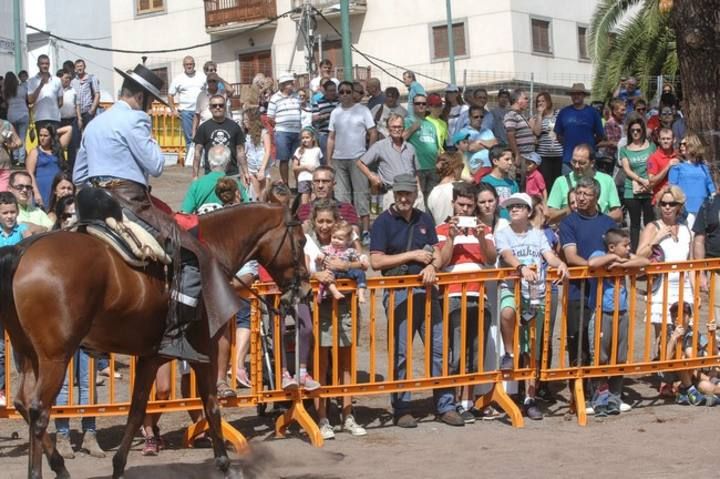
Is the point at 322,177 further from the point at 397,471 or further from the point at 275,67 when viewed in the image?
the point at 275,67

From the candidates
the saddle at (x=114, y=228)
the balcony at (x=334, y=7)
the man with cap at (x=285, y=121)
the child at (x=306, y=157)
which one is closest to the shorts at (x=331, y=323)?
the saddle at (x=114, y=228)

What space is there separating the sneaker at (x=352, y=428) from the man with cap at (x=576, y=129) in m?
8.20

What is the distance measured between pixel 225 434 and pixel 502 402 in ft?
8.08

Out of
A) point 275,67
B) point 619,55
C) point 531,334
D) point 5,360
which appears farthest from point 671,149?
point 275,67

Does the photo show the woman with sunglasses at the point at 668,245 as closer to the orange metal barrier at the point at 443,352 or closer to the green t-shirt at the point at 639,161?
the orange metal barrier at the point at 443,352

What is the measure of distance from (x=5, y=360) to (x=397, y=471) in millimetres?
3288

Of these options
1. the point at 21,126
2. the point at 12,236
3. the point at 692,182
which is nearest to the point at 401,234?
the point at 12,236

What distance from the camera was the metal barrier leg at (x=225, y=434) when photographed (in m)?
10.3

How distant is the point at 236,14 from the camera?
48719mm

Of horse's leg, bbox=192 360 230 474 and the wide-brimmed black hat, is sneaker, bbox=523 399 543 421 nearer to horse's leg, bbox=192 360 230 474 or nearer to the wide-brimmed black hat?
horse's leg, bbox=192 360 230 474

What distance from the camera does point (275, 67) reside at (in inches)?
1880

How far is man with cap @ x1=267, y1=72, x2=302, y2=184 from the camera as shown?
1945 cm

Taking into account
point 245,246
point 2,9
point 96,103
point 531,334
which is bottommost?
point 531,334

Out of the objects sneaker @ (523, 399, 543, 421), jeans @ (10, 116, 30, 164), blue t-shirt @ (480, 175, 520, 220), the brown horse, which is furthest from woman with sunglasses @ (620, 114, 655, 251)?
jeans @ (10, 116, 30, 164)
